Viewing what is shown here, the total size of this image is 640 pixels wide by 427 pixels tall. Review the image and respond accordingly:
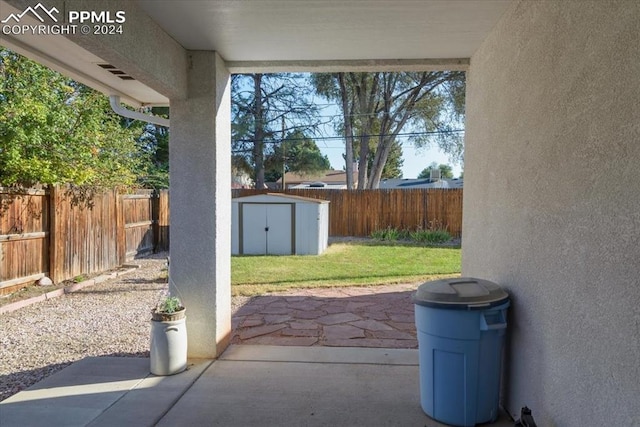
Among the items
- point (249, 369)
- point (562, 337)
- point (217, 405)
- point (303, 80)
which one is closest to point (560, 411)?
point (562, 337)

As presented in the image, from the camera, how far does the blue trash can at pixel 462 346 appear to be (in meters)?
3.02

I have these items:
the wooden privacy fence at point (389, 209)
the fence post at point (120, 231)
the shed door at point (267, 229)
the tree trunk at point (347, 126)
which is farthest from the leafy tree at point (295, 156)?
the fence post at point (120, 231)

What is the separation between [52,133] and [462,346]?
875 centimetres

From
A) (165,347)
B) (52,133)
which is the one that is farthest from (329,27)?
(52,133)

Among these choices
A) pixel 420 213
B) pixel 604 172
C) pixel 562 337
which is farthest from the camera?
pixel 420 213

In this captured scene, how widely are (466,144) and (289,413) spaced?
303 centimetres

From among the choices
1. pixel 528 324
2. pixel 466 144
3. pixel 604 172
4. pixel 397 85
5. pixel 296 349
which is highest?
pixel 397 85

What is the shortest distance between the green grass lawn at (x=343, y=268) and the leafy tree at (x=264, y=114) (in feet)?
28.6

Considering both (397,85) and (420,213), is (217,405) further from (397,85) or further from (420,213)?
(397,85)

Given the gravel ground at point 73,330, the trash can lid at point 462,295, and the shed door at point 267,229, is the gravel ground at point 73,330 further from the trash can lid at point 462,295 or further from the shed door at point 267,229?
the shed door at point 267,229

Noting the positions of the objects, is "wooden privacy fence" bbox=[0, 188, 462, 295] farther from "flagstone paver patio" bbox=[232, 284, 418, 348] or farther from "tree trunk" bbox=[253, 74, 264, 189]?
"flagstone paver patio" bbox=[232, 284, 418, 348]

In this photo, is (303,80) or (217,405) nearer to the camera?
(217,405)

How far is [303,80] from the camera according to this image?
2053 centimetres

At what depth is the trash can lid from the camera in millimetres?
3021
